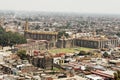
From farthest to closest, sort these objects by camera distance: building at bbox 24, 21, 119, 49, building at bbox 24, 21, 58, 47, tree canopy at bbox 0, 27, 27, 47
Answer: building at bbox 24, 21, 58, 47 < building at bbox 24, 21, 119, 49 < tree canopy at bbox 0, 27, 27, 47

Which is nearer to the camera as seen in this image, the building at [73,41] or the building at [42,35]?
the building at [73,41]

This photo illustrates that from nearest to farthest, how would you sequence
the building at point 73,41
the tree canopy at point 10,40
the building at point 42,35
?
the tree canopy at point 10,40
the building at point 73,41
the building at point 42,35

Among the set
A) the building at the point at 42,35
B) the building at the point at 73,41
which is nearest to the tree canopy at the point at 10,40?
the building at the point at 73,41

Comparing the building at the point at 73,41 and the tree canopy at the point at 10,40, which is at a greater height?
the tree canopy at the point at 10,40

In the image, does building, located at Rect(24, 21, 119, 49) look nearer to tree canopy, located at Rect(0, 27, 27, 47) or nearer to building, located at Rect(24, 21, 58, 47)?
building, located at Rect(24, 21, 58, 47)

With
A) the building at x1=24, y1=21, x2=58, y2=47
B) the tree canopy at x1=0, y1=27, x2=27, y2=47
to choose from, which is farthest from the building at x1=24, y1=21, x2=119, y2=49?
the tree canopy at x1=0, y1=27, x2=27, y2=47

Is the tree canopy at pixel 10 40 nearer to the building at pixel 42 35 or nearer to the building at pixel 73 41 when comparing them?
the building at pixel 73 41

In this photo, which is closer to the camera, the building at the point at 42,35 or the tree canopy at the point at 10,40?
the tree canopy at the point at 10,40

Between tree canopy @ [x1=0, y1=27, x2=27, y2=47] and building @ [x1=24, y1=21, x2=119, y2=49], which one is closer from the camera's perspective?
tree canopy @ [x1=0, y1=27, x2=27, y2=47]

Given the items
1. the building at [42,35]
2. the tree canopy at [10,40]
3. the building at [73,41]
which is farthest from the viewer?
the building at [42,35]

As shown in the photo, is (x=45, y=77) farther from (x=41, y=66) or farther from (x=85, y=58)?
(x=85, y=58)

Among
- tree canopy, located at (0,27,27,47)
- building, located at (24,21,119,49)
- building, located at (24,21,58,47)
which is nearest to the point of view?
tree canopy, located at (0,27,27,47)
